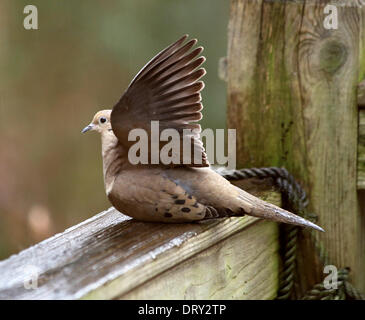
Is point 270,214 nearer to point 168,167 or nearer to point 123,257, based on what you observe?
point 168,167

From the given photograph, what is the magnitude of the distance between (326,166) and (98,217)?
0.83m

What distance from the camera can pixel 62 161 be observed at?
411 cm

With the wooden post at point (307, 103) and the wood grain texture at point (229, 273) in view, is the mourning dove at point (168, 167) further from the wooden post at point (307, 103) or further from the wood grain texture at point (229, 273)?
the wooden post at point (307, 103)

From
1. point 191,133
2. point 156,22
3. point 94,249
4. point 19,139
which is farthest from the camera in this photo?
point 156,22

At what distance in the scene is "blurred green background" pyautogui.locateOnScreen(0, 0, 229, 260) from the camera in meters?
3.81

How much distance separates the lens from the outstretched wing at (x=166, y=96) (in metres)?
1.62

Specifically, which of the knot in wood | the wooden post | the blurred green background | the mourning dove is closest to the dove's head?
the mourning dove

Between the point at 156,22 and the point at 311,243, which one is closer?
the point at 311,243

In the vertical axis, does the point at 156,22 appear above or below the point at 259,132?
above

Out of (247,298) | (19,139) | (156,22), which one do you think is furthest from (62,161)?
(247,298)

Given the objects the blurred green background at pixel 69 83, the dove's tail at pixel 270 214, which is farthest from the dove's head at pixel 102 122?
the blurred green background at pixel 69 83

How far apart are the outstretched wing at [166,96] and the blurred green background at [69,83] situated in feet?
6.71

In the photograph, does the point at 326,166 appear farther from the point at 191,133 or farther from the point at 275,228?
the point at 191,133

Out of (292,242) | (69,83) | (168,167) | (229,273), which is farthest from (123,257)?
(69,83)
